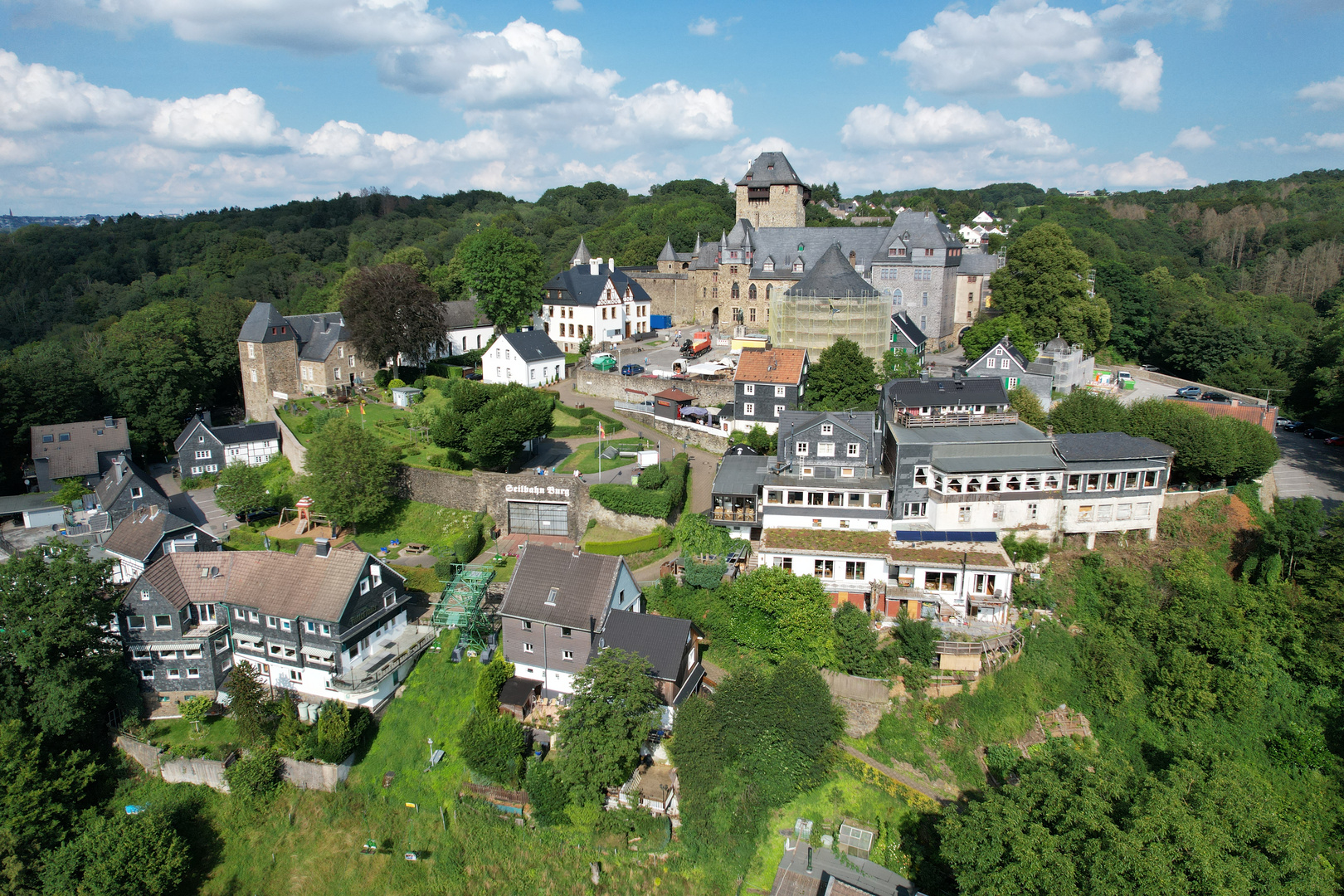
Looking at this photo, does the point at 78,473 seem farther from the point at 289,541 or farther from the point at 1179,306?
the point at 1179,306

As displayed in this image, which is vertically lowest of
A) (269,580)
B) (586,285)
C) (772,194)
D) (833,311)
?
(269,580)

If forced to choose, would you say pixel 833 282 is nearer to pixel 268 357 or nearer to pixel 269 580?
pixel 269 580

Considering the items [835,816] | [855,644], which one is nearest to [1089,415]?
[855,644]

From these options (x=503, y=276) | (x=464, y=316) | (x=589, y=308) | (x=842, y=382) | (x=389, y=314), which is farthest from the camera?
(x=589, y=308)

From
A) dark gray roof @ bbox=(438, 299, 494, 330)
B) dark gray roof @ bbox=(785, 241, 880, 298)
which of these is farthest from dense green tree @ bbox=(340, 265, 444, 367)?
dark gray roof @ bbox=(785, 241, 880, 298)

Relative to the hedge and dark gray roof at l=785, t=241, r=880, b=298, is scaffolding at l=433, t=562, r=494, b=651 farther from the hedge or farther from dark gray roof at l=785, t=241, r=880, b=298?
dark gray roof at l=785, t=241, r=880, b=298

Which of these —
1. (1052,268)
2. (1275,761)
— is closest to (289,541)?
(1275,761)

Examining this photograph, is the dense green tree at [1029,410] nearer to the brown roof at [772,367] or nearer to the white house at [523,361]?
the brown roof at [772,367]
